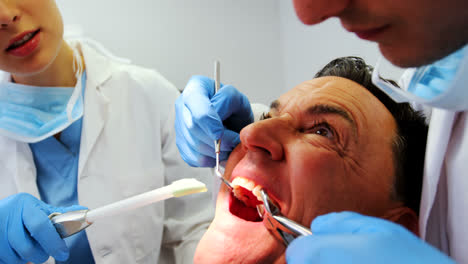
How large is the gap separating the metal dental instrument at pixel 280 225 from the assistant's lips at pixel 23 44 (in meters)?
0.96

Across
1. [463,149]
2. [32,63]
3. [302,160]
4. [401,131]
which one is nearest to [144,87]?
[32,63]

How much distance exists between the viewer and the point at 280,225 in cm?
74

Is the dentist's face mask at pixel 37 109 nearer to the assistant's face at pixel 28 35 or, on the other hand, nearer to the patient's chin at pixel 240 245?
the assistant's face at pixel 28 35

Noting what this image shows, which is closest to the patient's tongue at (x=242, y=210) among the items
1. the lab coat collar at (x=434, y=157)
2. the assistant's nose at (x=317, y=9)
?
the lab coat collar at (x=434, y=157)

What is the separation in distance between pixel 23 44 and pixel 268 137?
0.94 m

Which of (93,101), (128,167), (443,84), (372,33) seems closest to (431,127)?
(443,84)

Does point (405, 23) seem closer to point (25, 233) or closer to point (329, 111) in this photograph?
point (329, 111)

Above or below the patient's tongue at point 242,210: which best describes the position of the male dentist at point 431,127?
above

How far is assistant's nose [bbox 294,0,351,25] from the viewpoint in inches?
22.1

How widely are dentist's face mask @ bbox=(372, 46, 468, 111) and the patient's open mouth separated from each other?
424 mm

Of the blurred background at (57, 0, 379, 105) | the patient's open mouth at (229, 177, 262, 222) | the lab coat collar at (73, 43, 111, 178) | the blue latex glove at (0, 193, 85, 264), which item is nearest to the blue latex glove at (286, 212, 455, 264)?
the patient's open mouth at (229, 177, 262, 222)

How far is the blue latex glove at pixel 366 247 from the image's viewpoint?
513mm

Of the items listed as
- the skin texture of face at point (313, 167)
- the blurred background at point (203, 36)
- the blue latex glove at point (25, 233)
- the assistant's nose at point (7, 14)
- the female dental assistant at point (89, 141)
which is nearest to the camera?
the skin texture of face at point (313, 167)

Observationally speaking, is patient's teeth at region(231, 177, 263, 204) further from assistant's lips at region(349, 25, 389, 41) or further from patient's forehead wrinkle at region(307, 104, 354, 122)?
assistant's lips at region(349, 25, 389, 41)
